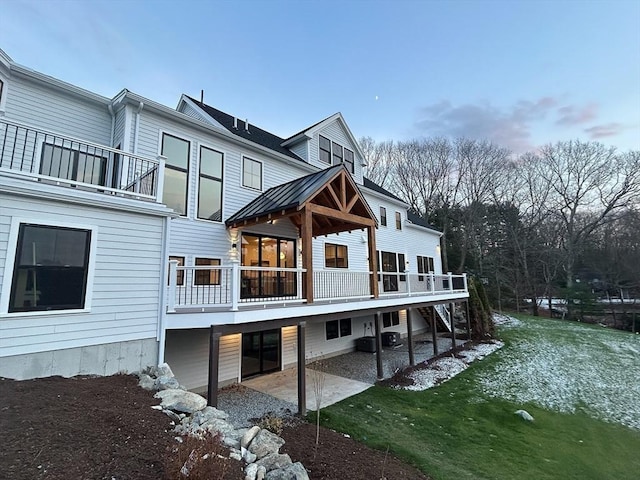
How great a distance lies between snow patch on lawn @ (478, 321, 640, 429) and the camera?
31.1ft

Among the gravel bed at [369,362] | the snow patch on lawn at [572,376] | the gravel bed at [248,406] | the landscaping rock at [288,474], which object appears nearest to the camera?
the landscaping rock at [288,474]

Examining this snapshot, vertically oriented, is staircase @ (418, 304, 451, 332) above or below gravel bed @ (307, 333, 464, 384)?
above

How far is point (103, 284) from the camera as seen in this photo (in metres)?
5.85

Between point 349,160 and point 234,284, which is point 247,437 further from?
point 349,160

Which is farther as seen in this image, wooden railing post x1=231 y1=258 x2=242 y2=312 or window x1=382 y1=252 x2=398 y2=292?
window x1=382 y1=252 x2=398 y2=292

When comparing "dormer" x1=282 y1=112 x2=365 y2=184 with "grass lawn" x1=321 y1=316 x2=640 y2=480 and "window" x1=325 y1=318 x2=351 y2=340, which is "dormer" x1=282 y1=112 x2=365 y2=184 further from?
"grass lawn" x1=321 y1=316 x2=640 y2=480

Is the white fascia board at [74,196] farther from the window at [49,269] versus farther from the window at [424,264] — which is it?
the window at [424,264]

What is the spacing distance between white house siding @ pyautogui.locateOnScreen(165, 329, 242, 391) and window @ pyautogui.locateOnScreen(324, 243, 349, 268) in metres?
5.61

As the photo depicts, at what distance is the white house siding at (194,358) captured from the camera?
8750mm

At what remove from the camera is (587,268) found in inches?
1302

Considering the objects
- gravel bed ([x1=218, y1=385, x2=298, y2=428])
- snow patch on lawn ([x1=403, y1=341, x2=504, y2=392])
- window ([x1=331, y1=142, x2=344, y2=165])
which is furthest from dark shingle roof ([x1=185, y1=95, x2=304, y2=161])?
snow patch on lawn ([x1=403, y1=341, x2=504, y2=392])

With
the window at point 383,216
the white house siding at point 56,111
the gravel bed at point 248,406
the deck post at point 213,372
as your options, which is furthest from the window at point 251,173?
the window at point 383,216

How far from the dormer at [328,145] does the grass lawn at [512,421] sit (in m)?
10.1

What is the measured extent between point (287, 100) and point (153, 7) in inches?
475
